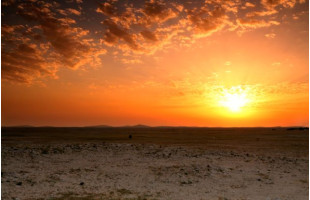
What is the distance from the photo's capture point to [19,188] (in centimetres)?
1212

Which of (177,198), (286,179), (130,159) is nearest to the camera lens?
(177,198)

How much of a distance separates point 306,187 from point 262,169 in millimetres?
4280

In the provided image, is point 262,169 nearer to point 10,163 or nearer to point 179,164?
point 179,164

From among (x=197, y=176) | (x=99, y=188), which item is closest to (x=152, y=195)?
(x=99, y=188)

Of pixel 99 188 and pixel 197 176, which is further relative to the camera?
pixel 197 176

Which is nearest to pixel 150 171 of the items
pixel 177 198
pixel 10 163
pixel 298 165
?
pixel 177 198

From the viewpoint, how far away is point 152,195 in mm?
11547

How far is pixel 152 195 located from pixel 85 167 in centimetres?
775

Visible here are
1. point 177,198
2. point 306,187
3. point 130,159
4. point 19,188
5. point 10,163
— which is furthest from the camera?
point 130,159

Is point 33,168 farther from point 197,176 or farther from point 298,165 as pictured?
point 298,165

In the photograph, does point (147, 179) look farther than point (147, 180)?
Yes

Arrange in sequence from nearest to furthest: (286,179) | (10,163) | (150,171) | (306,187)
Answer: (306,187)
(286,179)
(150,171)
(10,163)

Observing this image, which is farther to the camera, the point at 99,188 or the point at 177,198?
the point at 99,188

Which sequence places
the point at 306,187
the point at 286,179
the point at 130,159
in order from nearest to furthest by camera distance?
the point at 306,187 → the point at 286,179 → the point at 130,159
